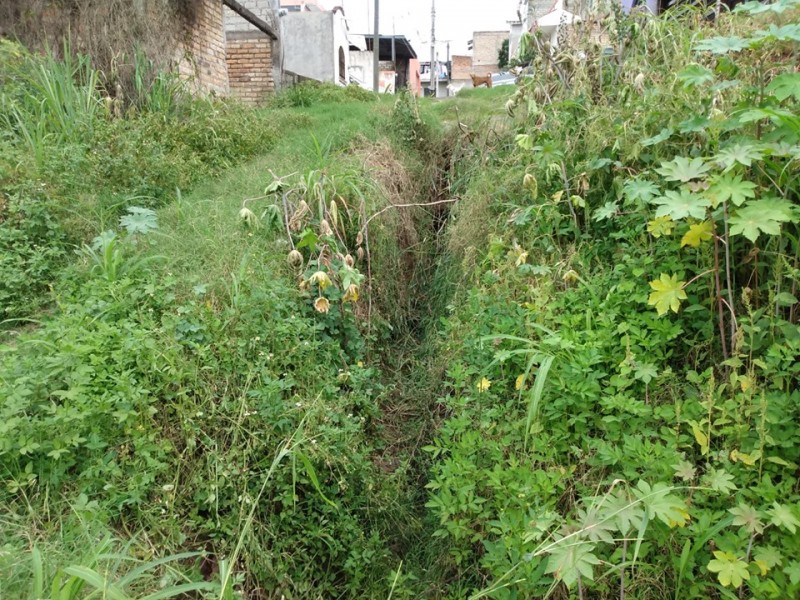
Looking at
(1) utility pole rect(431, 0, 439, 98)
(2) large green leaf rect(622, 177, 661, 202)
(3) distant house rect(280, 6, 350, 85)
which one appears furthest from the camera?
(1) utility pole rect(431, 0, 439, 98)

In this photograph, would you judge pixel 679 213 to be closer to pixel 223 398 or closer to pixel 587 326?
pixel 587 326

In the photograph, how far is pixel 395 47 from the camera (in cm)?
2702

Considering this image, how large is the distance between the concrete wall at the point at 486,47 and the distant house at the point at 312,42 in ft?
102

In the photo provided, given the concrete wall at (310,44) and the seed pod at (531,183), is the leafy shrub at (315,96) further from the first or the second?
the seed pod at (531,183)

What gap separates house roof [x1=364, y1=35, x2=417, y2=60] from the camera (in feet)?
85.9

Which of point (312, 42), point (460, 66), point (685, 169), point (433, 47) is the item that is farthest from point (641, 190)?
point (460, 66)

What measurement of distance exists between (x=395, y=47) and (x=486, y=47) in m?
20.5

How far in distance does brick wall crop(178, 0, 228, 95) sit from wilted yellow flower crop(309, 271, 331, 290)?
573cm

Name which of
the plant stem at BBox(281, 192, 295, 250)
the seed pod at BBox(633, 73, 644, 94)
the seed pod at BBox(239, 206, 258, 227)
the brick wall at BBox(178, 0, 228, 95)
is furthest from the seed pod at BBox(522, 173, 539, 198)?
the brick wall at BBox(178, 0, 228, 95)

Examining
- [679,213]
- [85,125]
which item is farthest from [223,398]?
[85,125]

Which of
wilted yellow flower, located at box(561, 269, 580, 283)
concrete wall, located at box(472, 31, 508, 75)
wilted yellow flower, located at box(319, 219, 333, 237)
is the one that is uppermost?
concrete wall, located at box(472, 31, 508, 75)

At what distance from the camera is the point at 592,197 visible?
3.18m

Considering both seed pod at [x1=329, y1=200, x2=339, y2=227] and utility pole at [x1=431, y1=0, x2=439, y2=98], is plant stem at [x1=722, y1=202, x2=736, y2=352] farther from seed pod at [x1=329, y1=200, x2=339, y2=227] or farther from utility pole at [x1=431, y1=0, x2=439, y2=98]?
utility pole at [x1=431, y1=0, x2=439, y2=98]

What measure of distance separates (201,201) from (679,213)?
3.41m
